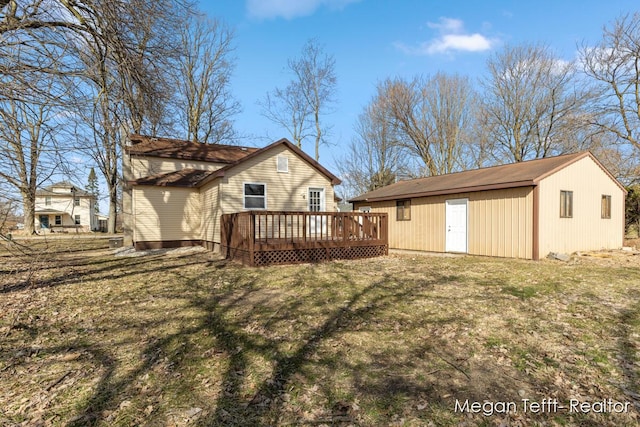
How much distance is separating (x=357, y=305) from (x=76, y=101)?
5855 millimetres

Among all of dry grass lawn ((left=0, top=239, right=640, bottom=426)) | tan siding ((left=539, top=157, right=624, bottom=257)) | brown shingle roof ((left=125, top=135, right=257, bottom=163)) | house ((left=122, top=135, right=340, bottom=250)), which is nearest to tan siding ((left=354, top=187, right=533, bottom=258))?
tan siding ((left=539, top=157, right=624, bottom=257))

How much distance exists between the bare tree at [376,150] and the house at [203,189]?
14933 mm

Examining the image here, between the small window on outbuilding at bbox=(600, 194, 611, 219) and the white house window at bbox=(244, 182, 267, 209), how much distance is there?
44.5 ft

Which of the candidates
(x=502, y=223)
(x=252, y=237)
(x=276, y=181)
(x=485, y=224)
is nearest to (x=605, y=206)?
(x=502, y=223)

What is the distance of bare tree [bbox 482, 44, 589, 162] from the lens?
22.9 metres

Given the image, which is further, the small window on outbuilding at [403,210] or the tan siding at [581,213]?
the small window on outbuilding at [403,210]

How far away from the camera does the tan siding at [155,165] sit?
1578 cm

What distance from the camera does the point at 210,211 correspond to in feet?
46.1

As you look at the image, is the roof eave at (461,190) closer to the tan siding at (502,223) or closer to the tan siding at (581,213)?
the tan siding at (502,223)

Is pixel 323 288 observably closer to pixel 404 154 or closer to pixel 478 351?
pixel 478 351

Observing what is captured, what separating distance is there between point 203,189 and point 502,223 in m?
12.2

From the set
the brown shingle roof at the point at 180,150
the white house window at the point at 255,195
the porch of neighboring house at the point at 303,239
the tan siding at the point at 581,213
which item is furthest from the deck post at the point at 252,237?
the tan siding at the point at 581,213

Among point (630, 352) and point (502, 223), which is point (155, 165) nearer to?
point (502, 223)

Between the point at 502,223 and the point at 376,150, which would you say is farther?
the point at 376,150
